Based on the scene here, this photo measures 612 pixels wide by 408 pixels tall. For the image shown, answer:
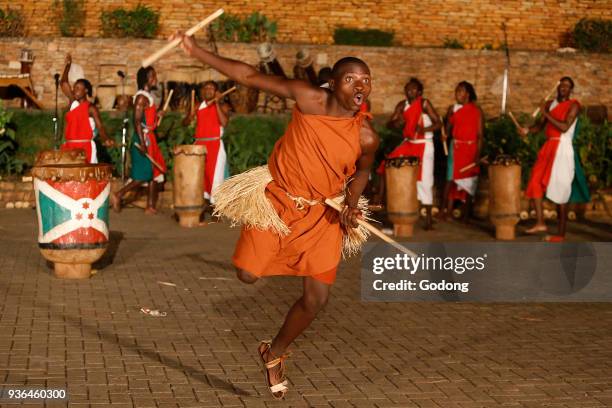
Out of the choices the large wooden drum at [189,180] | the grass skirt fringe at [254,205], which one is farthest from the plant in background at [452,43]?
the grass skirt fringe at [254,205]

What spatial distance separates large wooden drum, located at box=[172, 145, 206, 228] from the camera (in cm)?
1380

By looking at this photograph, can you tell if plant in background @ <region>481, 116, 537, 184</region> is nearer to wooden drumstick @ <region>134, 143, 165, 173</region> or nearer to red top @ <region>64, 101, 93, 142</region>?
wooden drumstick @ <region>134, 143, 165, 173</region>

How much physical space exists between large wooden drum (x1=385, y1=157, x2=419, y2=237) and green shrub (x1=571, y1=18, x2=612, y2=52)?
12.5m

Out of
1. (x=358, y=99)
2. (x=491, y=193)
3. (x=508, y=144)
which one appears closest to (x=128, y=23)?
(x=508, y=144)

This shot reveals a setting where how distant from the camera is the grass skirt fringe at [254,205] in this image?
6520 millimetres

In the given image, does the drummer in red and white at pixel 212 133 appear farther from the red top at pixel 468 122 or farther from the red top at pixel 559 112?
the red top at pixel 559 112

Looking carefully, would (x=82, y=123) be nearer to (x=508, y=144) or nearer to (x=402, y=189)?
(x=402, y=189)

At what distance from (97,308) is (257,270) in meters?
2.74

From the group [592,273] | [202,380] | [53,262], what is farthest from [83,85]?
[202,380]

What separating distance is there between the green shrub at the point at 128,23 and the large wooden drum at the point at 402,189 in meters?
10.6

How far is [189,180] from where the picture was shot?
13.8m

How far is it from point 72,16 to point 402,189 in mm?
11868

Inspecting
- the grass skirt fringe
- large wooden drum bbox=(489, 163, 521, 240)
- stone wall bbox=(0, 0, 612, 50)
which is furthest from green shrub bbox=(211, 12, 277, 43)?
the grass skirt fringe

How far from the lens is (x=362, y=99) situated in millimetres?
6402
